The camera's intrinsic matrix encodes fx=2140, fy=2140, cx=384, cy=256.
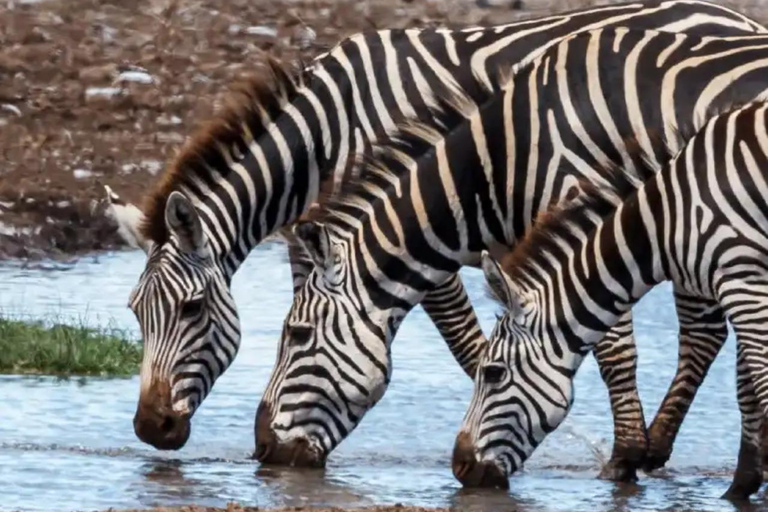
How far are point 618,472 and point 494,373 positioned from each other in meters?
1.30

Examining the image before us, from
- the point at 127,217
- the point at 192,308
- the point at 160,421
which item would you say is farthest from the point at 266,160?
the point at 160,421

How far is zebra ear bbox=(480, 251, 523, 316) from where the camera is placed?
322 inches

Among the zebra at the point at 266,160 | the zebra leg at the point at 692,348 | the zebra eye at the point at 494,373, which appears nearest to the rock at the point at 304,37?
the zebra at the point at 266,160

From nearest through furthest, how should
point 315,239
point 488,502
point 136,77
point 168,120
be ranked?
point 488,502, point 315,239, point 168,120, point 136,77

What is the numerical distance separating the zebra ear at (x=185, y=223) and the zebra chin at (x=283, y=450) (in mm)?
832

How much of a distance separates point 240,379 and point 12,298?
2.35m

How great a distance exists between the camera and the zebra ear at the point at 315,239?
28.7ft

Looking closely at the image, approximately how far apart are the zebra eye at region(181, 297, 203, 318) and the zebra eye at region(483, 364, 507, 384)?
5.04 feet

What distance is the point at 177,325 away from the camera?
365 inches

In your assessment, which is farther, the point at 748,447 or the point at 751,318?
the point at 748,447

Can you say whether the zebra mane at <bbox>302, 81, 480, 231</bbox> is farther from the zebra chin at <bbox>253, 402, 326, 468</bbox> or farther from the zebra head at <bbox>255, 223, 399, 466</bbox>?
the zebra chin at <bbox>253, 402, 326, 468</bbox>

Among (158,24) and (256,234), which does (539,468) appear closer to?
(256,234)

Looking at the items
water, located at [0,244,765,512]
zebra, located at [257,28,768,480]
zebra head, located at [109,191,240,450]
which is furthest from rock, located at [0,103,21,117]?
zebra, located at [257,28,768,480]

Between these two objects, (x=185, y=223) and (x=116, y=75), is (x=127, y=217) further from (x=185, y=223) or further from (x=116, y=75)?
(x=116, y=75)
